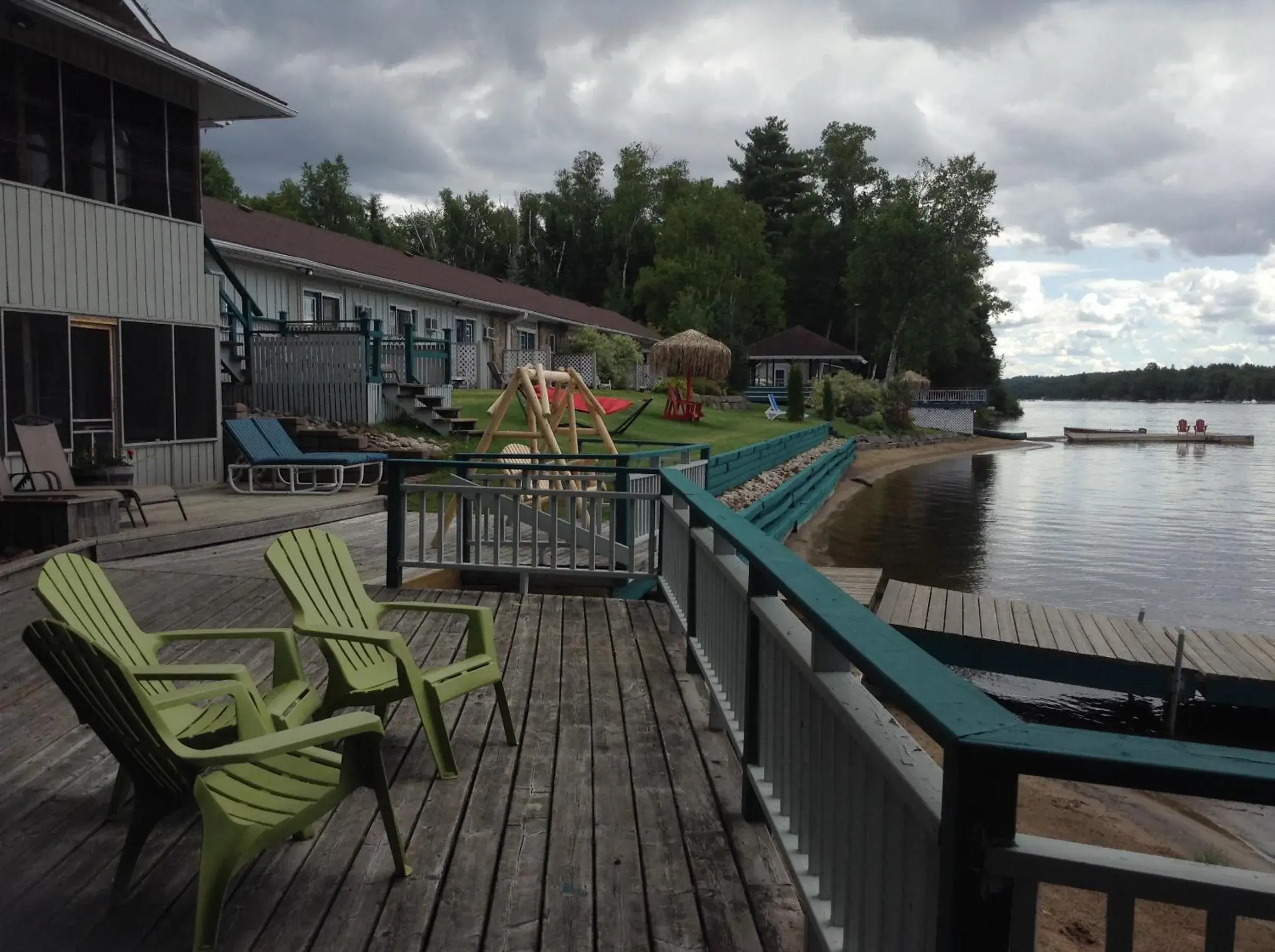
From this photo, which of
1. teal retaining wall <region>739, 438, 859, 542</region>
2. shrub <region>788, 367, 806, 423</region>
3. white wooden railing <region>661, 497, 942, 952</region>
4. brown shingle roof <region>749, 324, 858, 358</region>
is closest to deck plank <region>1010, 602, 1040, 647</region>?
teal retaining wall <region>739, 438, 859, 542</region>

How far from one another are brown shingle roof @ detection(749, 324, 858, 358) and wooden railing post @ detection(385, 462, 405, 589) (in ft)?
166

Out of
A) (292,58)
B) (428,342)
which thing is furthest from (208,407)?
(292,58)

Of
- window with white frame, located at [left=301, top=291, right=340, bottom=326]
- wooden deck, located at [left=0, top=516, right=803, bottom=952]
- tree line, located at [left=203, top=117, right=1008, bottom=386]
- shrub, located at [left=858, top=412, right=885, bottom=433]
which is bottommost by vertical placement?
wooden deck, located at [left=0, top=516, right=803, bottom=952]

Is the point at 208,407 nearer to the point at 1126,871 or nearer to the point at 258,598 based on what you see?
the point at 258,598

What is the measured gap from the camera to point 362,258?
84.6ft

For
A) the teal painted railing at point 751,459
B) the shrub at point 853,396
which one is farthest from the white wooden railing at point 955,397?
the teal painted railing at point 751,459

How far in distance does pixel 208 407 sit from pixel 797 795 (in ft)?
43.5

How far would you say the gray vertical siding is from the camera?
1093 centimetres

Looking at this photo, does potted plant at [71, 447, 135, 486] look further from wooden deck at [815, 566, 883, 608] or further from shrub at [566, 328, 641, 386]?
shrub at [566, 328, 641, 386]

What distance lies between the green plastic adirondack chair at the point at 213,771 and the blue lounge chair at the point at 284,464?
414 inches

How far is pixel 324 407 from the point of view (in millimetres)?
16953

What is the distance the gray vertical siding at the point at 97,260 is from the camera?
10.9 m

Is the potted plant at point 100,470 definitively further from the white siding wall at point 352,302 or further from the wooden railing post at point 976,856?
the wooden railing post at point 976,856

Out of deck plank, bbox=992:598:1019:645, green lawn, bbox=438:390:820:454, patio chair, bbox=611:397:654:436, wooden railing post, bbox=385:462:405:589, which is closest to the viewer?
wooden railing post, bbox=385:462:405:589
